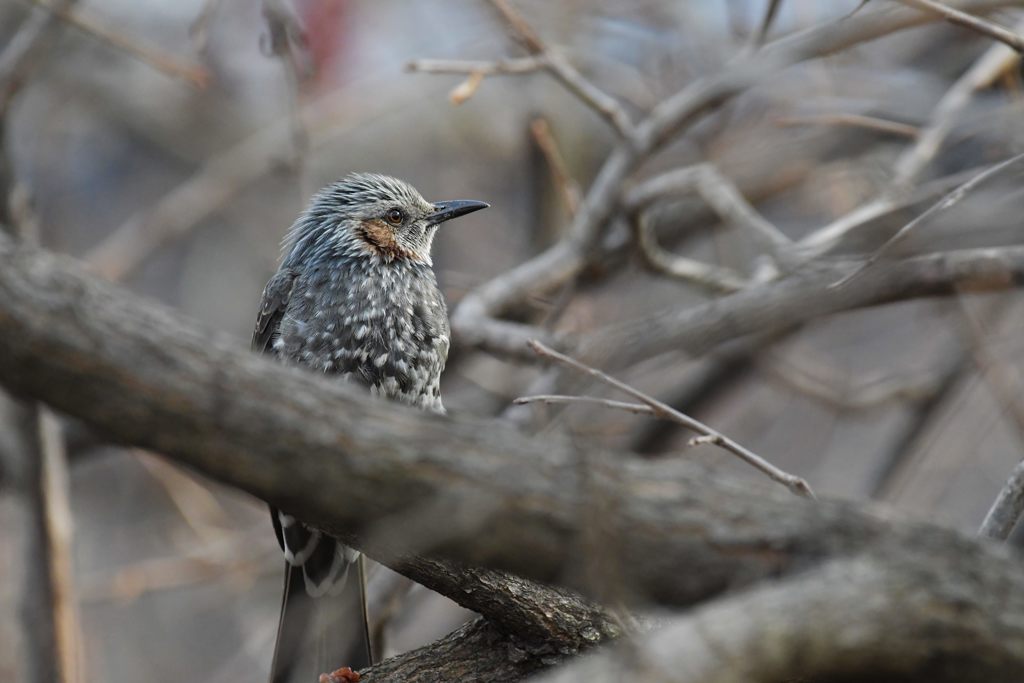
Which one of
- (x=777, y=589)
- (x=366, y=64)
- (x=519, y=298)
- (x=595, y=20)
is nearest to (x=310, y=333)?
(x=519, y=298)

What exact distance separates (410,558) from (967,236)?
74.8 inches

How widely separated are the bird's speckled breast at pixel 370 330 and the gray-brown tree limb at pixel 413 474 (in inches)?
77.0

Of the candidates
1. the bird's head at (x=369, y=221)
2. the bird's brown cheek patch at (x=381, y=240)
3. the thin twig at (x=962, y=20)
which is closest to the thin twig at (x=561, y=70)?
the bird's head at (x=369, y=221)

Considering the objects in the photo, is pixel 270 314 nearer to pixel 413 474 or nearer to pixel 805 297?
pixel 805 297

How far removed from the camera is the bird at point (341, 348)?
3885 mm

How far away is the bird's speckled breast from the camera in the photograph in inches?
160

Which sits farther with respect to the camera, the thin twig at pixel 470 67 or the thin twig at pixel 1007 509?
the thin twig at pixel 470 67

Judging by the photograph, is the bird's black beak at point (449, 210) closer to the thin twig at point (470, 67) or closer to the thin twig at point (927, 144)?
the thin twig at point (470, 67)

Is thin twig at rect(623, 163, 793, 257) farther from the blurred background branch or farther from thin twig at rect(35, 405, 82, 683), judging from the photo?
thin twig at rect(35, 405, 82, 683)

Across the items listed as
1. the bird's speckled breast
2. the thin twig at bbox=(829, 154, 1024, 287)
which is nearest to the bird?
the bird's speckled breast

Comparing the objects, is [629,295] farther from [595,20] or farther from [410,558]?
[410,558]

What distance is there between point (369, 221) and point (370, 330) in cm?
77

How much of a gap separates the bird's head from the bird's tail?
4.09ft

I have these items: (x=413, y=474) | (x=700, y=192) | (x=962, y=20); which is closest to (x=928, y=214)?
(x=962, y=20)
